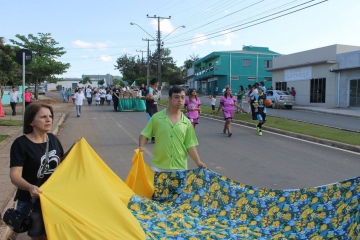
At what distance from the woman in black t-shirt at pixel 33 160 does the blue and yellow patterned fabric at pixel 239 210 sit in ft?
3.55

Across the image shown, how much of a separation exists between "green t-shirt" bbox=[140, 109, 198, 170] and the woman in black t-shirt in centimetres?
155

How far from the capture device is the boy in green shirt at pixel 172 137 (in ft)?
15.5

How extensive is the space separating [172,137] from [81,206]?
5.66 ft

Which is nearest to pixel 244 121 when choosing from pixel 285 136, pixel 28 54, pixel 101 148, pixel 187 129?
pixel 285 136

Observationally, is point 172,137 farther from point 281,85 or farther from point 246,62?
point 246,62

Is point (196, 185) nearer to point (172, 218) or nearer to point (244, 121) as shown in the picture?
point (172, 218)

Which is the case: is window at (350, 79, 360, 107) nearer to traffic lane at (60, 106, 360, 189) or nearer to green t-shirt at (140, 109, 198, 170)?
traffic lane at (60, 106, 360, 189)

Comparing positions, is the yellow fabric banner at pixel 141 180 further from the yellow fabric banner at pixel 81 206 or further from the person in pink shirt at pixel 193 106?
the person in pink shirt at pixel 193 106

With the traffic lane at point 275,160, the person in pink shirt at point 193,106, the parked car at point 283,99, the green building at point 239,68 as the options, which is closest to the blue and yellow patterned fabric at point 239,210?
the traffic lane at point 275,160

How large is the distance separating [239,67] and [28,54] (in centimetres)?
4984

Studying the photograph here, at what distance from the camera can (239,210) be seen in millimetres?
4426

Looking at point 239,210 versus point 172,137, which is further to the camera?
point 172,137

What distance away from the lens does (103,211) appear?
3.35 meters

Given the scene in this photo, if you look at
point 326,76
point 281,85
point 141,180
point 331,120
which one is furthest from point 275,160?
point 281,85
